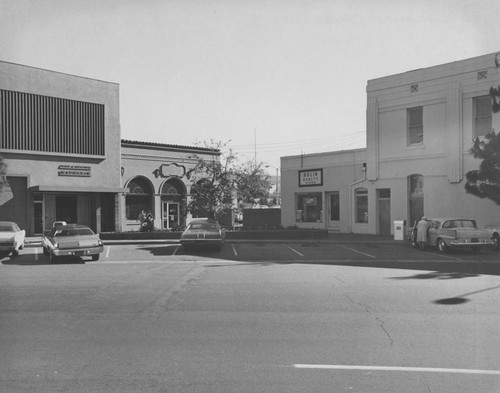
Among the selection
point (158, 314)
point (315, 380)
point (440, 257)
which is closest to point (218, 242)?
point (440, 257)

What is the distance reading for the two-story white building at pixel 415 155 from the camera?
26.2 meters

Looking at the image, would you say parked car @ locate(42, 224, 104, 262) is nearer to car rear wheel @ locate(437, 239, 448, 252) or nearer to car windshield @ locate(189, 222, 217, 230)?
car windshield @ locate(189, 222, 217, 230)

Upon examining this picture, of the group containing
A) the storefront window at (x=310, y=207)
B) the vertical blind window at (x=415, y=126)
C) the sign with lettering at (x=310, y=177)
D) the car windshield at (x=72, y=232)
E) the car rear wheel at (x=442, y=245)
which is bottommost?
the car rear wheel at (x=442, y=245)

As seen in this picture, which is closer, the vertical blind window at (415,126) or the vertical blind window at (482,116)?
the vertical blind window at (482,116)

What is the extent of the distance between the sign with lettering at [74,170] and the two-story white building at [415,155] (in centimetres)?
1483

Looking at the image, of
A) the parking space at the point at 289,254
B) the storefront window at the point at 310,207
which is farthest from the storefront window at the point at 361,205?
the parking space at the point at 289,254

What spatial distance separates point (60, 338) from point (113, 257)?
13210 millimetres

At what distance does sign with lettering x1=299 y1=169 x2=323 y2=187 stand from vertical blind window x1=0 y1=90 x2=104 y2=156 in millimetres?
13137

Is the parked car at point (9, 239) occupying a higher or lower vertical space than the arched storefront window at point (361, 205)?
lower

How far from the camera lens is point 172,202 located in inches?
1592

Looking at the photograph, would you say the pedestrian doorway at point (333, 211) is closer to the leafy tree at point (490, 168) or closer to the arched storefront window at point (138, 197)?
the leafy tree at point (490, 168)

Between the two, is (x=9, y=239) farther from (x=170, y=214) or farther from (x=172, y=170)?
(x=172, y=170)

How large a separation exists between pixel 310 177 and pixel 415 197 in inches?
321

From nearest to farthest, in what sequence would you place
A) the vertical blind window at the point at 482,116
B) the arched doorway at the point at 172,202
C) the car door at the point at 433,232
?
the car door at the point at 433,232 < the vertical blind window at the point at 482,116 < the arched doorway at the point at 172,202
